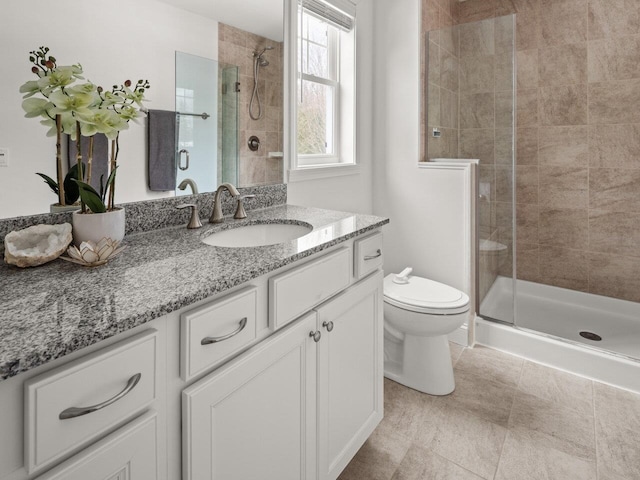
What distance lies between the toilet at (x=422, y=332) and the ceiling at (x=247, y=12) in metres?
1.41

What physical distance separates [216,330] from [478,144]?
222cm

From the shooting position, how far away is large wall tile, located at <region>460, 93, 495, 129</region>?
243 centimetres

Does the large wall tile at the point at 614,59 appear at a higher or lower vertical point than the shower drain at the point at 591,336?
higher

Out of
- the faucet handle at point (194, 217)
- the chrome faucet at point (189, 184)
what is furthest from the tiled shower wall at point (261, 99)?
the faucet handle at point (194, 217)

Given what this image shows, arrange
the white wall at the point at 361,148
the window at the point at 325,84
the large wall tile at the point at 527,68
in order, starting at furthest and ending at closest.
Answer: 1. the large wall tile at the point at 527,68
2. the white wall at the point at 361,148
3. the window at the point at 325,84

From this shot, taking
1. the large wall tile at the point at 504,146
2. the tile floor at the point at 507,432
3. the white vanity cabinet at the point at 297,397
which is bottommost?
the tile floor at the point at 507,432

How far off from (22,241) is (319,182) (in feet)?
4.84

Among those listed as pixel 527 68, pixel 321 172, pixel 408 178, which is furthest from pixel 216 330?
pixel 527 68

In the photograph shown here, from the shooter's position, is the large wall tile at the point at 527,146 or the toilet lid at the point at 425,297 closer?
the toilet lid at the point at 425,297

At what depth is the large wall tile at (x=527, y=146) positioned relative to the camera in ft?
9.98

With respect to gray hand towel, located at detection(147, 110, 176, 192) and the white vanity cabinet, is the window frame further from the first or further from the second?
the white vanity cabinet

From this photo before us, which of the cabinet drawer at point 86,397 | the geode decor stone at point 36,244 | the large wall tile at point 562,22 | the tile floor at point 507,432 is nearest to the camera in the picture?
the cabinet drawer at point 86,397

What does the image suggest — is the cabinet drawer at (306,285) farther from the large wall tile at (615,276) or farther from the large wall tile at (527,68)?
the large wall tile at (527,68)

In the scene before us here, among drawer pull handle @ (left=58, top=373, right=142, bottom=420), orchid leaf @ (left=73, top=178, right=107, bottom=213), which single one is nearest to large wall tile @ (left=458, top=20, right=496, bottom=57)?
orchid leaf @ (left=73, top=178, right=107, bottom=213)
